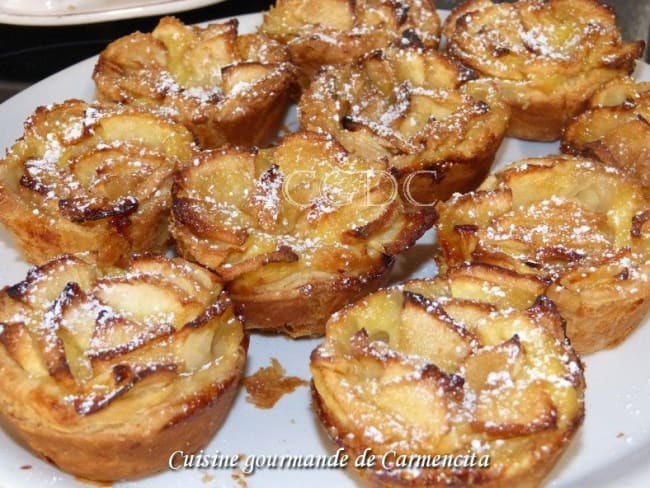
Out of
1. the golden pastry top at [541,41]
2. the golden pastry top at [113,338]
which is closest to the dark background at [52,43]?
the golden pastry top at [541,41]

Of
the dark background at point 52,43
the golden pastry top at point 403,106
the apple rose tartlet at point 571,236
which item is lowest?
the dark background at point 52,43

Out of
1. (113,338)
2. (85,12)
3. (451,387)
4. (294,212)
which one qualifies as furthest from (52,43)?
(451,387)

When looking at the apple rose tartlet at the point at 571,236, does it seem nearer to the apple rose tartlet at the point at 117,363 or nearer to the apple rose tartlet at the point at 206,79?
the apple rose tartlet at the point at 117,363

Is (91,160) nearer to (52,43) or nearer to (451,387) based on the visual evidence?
(451,387)

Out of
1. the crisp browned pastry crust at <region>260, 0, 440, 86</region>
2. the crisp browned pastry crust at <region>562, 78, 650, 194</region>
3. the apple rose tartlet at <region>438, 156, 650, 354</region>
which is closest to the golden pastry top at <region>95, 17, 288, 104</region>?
the crisp browned pastry crust at <region>260, 0, 440, 86</region>

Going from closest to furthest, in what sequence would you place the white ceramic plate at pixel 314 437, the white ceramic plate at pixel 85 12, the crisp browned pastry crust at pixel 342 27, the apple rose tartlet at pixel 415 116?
the white ceramic plate at pixel 314 437 → the apple rose tartlet at pixel 415 116 → the crisp browned pastry crust at pixel 342 27 → the white ceramic plate at pixel 85 12

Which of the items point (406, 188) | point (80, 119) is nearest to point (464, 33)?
point (406, 188)
